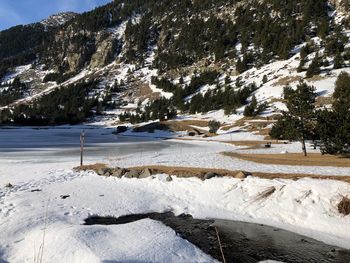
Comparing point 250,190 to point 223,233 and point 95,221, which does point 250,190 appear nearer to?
point 223,233

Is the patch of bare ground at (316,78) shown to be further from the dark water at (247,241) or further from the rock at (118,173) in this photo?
the dark water at (247,241)

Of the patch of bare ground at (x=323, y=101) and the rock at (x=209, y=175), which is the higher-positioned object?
the patch of bare ground at (x=323, y=101)

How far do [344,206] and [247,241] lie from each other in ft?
15.6

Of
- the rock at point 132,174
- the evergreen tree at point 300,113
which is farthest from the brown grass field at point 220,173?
the evergreen tree at point 300,113

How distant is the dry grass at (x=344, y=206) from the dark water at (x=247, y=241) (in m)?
2.35

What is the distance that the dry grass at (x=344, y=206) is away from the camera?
633 inches

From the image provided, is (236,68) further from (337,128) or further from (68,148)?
(337,128)

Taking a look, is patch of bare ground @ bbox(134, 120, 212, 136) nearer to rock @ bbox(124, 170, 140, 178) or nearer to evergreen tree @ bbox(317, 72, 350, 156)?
evergreen tree @ bbox(317, 72, 350, 156)

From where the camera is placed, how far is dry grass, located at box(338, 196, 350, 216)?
1608 centimetres

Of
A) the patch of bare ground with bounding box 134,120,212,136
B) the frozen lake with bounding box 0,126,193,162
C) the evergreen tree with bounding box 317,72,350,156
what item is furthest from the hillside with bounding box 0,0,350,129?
the evergreen tree with bounding box 317,72,350,156

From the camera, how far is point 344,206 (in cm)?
1616

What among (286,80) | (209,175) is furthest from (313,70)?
(209,175)

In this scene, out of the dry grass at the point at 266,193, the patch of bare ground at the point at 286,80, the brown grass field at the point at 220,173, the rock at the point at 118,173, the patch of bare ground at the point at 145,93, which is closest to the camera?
the dry grass at the point at 266,193

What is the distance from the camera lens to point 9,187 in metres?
23.6
